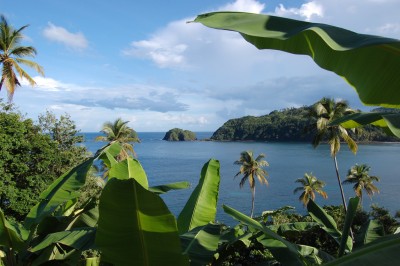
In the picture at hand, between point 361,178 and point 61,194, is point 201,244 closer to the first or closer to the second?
point 61,194

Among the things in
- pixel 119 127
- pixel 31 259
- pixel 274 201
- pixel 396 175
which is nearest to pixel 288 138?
pixel 396 175

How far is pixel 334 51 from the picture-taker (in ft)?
6.11

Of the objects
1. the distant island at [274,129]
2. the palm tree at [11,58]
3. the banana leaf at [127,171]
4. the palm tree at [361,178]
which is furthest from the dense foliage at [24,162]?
the distant island at [274,129]

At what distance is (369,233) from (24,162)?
2002 centimetres

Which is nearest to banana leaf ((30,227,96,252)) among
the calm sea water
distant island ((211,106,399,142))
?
the calm sea water

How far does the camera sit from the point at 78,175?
355cm

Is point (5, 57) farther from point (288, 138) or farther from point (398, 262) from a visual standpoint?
point (288, 138)

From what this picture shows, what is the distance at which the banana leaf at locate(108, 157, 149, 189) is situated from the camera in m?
3.76

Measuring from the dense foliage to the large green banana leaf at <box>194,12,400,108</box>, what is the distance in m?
18.7

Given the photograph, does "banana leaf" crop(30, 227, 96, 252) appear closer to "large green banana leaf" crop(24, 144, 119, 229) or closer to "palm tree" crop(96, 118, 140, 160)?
"large green banana leaf" crop(24, 144, 119, 229)

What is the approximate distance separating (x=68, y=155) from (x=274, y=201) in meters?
36.6

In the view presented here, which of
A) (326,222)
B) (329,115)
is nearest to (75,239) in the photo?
(326,222)

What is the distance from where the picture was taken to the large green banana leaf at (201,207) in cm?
360

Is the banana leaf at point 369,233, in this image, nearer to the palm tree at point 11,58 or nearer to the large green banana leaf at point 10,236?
the large green banana leaf at point 10,236
